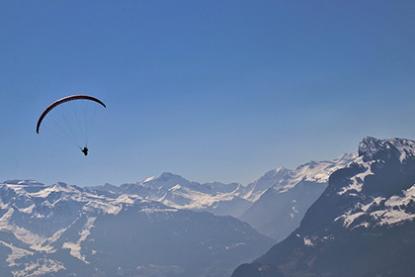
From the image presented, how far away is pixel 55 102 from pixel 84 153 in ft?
45.5

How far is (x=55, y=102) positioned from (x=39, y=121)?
5.93 metres

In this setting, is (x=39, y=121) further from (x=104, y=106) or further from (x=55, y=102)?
(x=104, y=106)

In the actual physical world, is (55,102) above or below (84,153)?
above

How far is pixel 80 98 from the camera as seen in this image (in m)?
142

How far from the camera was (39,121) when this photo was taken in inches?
5625

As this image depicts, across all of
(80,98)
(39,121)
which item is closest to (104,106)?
(80,98)

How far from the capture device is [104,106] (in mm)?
139750

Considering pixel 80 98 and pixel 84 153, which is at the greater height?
pixel 80 98

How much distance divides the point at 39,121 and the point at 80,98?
11.4 metres

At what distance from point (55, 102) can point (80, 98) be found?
6.25 m

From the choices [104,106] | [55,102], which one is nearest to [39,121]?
[55,102]

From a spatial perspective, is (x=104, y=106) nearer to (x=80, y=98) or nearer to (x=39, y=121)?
(x=80, y=98)

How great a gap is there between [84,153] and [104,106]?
13461mm
